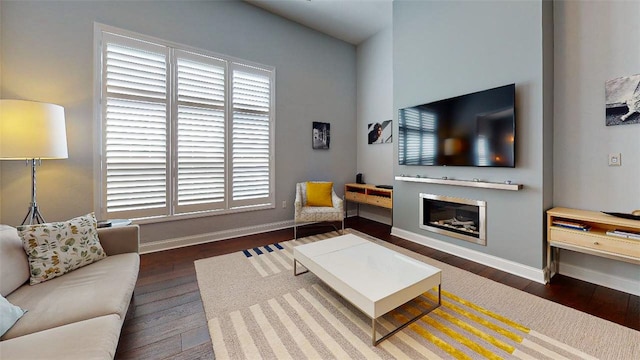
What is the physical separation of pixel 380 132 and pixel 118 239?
3999mm

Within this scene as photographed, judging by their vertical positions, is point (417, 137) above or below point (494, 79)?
below

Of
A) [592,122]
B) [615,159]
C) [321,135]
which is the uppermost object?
[321,135]

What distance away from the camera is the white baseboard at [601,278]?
6.89 feet

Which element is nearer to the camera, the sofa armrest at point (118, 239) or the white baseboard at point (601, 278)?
the sofa armrest at point (118, 239)

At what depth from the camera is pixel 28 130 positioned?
77.3 inches

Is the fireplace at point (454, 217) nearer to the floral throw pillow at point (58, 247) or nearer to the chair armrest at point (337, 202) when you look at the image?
the chair armrest at point (337, 202)

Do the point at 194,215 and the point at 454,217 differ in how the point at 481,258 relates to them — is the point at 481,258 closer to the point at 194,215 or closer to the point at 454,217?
the point at 454,217

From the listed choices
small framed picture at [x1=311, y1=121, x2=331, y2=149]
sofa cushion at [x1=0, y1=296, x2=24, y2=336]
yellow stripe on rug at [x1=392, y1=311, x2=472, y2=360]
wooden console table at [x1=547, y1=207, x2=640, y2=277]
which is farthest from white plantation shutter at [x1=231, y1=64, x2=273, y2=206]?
wooden console table at [x1=547, y1=207, x2=640, y2=277]

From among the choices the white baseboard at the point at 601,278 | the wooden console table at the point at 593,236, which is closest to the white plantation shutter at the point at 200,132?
the wooden console table at the point at 593,236

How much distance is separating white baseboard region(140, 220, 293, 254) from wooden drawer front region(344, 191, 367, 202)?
48.2 inches

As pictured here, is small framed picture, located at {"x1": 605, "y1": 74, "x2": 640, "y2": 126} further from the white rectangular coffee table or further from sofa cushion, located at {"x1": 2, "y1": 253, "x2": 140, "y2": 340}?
sofa cushion, located at {"x1": 2, "y1": 253, "x2": 140, "y2": 340}

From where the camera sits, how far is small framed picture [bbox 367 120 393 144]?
4.35 meters

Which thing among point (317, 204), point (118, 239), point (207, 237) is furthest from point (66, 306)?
point (317, 204)

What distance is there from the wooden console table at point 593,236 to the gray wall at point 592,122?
7.9 inches
